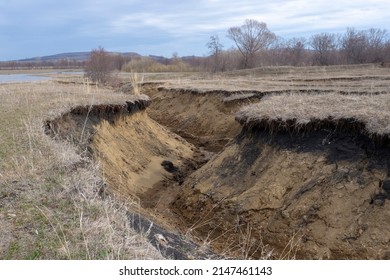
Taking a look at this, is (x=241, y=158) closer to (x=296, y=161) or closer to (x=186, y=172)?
(x=296, y=161)

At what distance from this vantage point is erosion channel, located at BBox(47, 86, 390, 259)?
6970 mm

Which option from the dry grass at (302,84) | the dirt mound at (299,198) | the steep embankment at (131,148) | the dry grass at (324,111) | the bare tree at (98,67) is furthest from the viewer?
the bare tree at (98,67)

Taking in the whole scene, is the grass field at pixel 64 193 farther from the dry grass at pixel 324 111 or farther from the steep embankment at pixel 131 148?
the steep embankment at pixel 131 148

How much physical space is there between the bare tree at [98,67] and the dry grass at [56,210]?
31087 millimetres

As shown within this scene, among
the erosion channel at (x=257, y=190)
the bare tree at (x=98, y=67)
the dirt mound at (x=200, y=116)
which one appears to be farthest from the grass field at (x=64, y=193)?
the bare tree at (x=98, y=67)

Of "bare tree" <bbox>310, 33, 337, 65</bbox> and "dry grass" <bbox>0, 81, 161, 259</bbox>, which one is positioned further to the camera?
"bare tree" <bbox>310, 33, 337, 65</bbox>

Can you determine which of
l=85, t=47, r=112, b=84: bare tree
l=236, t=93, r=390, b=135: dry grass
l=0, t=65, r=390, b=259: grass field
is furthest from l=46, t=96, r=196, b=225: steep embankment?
l=85, t=47, r=112, b=84: bare tree

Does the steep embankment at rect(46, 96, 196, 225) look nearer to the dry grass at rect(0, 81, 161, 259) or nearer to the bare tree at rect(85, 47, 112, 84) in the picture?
the dry grass at rect(0, 81, 161, 259)

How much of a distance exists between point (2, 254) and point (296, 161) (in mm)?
6549

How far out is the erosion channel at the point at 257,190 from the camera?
6970 mm

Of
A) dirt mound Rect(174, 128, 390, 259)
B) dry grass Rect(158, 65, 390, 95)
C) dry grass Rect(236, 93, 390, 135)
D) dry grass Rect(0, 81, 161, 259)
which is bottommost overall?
dirt mound Rect(174, 128, 390, 259)

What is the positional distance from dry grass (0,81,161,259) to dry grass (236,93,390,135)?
15.8 ft

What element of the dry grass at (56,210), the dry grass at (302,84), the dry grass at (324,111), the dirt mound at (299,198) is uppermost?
the dry grass at (302,84)

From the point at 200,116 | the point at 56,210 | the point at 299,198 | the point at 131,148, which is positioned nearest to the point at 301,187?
the point at 299,198
